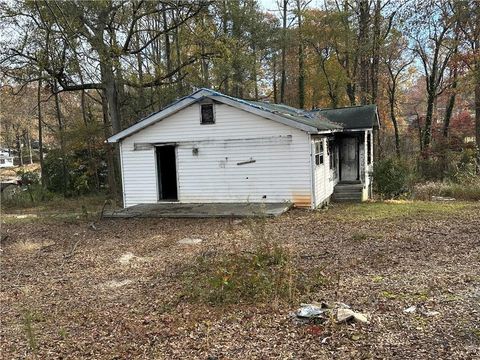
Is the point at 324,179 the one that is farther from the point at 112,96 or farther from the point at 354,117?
the point at 112,96

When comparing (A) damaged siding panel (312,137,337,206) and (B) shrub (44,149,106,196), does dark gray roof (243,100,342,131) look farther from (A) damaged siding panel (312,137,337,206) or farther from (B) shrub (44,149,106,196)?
(B) shrub (44,149,106,196)

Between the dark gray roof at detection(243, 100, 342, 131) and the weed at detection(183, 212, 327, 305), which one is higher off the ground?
the dark gray roof at detection(243, 100, 342, 131)

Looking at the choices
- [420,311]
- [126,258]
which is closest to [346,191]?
[126,258]

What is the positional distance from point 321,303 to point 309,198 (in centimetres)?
746

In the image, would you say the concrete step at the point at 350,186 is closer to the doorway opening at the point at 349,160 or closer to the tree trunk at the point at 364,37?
the doorway opening at the point at 349,160

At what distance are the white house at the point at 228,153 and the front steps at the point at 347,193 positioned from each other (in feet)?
2.91

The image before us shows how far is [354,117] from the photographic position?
50.6 ft

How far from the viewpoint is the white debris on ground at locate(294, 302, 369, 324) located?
399 centimetres

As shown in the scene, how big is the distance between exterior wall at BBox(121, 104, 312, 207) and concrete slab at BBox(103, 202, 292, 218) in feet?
1.57

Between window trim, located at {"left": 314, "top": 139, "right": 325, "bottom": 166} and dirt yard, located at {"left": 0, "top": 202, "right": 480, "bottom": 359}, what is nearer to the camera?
dirt yard, located at {"left": 0, "top": 202, "right": 480, "bottom": 359}

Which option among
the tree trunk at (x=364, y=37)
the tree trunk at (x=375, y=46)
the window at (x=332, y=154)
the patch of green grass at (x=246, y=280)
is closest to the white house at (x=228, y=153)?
the window at (x=332, y=154)

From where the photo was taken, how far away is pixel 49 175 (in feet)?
70.5

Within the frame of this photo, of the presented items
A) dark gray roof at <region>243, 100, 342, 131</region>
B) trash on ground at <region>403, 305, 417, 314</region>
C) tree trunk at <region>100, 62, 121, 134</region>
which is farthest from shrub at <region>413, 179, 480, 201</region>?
tree trunk at <region>100, 62, 121, 134</region>

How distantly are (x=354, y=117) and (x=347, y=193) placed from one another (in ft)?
9.38
